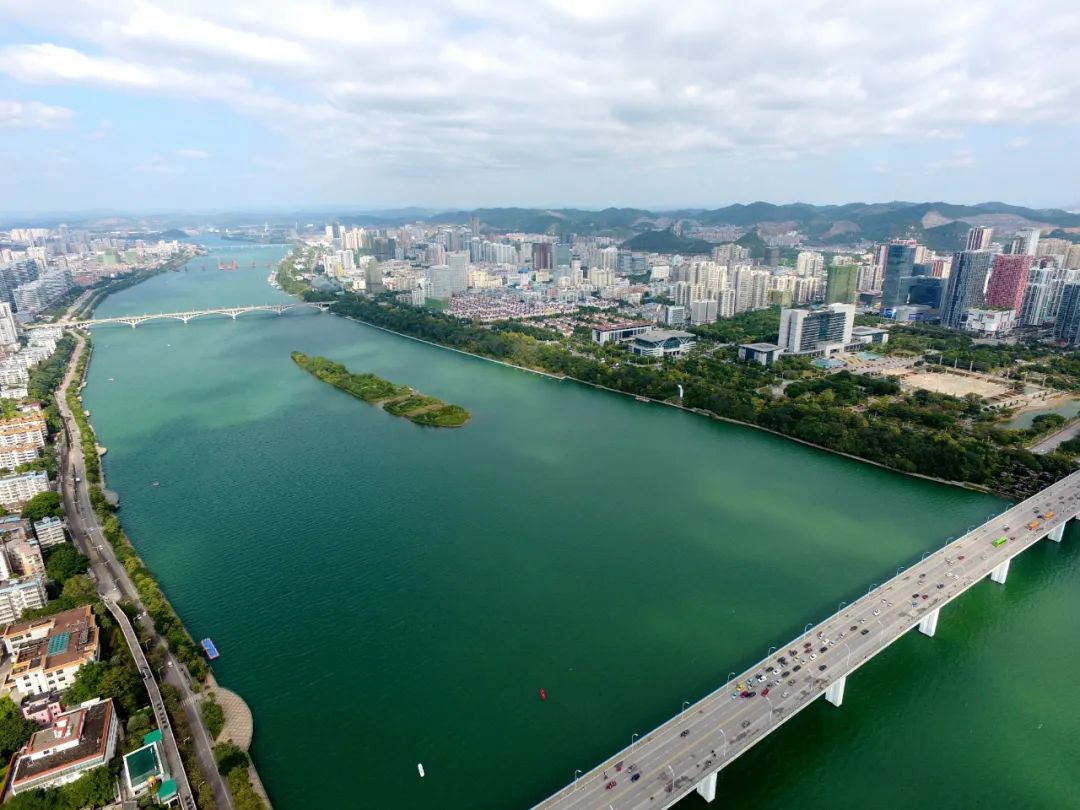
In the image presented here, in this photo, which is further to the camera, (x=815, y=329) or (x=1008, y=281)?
(x=1008, y=281)

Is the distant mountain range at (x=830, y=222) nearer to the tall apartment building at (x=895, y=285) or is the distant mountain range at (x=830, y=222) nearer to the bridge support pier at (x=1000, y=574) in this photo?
the tall apartment building at (x=895, y=285)

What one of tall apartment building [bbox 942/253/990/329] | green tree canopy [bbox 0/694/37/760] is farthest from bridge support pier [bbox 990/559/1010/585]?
tall apartment building [bbox 942/253/990/329]

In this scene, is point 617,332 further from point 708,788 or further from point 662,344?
point 708,788

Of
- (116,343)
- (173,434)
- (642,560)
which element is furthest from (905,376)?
(116,343)

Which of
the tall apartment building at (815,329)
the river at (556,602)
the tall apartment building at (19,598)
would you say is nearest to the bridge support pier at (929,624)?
the river at (556,602)

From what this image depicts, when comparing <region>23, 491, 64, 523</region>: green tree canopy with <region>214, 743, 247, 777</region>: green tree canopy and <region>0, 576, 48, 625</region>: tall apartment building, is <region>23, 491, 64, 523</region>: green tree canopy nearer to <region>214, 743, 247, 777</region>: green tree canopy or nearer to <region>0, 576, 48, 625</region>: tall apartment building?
<region>0, 576, 48, 625</region>: tall apartment building

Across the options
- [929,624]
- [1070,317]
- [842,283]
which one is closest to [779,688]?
[929,624]
